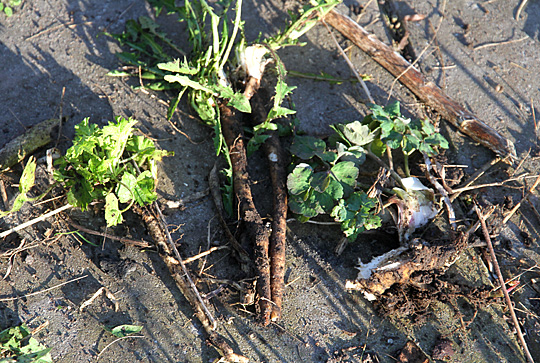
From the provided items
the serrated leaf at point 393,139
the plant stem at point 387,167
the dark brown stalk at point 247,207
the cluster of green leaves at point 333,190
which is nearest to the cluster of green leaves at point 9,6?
the dark brown stalk at point 247,207

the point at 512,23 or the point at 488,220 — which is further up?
the point at 512,23

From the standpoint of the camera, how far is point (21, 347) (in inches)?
95.4

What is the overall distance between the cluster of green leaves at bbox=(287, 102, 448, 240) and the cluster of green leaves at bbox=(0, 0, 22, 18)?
106 inches

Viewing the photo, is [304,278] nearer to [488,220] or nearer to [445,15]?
[488,220]

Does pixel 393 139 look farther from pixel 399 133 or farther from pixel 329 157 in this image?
pixel 329 157

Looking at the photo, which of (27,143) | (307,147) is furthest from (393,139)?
(27,143)

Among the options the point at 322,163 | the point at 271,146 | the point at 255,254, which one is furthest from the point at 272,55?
the point at 255,254

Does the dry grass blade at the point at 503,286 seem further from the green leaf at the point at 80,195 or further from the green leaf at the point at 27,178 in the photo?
the green leaf at the point at 27,178

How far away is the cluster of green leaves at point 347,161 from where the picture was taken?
2.71m

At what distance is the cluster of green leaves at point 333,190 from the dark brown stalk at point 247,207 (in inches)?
11.0

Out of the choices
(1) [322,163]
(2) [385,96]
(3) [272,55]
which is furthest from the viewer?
(2) [385,96]

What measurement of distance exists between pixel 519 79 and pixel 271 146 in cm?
243

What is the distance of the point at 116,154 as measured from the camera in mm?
2670

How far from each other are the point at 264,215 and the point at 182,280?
712 mm
